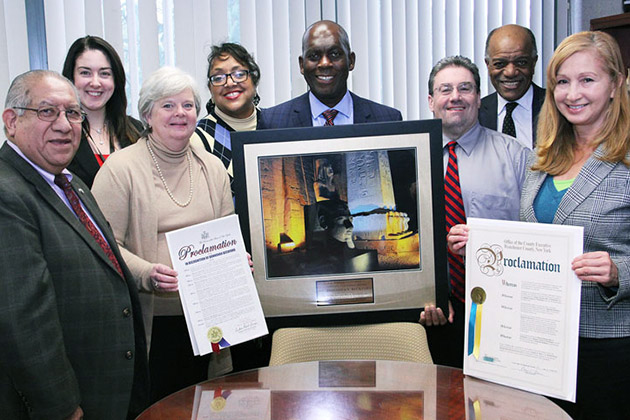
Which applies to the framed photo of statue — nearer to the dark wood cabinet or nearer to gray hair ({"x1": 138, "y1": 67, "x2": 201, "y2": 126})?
gray hair ({"x1": 138, "y1": 67, "x2": 201, "y2": 126})

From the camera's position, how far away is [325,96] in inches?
111

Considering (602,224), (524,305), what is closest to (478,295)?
(524,305)

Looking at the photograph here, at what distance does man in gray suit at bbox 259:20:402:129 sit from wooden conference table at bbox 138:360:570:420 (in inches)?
49.7

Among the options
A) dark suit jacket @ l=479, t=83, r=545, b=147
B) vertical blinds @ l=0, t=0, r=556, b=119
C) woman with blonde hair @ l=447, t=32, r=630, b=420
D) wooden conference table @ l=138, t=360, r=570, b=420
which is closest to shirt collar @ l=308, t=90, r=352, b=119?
dark suit jacket @ l=479, t=83, r=545, b=147

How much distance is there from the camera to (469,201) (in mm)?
2434

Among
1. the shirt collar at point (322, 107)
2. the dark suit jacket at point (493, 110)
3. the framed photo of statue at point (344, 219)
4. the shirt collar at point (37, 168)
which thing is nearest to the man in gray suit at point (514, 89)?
the dark suit jacket at point (493, 110)

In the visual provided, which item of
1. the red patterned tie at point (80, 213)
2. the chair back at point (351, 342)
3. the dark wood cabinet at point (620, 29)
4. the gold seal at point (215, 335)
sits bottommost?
the chair back at point (351, 342)

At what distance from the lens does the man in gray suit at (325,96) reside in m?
2.81

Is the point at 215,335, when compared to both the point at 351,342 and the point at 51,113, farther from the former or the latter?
the point at 51,113

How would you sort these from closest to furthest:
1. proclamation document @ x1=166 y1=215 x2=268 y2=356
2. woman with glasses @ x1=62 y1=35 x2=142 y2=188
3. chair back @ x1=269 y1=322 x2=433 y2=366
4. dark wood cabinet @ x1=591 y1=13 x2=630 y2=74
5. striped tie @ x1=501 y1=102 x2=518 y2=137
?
proclamation document @ x1=166 y1=215 x2=268 y2=356
chair back @ x1=269 y1=322 x2=433 y2=366
woman with glasses @ x1=62 y1=35 x2=142 y2=188
striped tie @ x1=501 y1=102 x2=518 y2=137
dark wood cabinet @ x1=591 y1=13 x2=630 y2=74

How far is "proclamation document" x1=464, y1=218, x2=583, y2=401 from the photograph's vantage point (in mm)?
1659

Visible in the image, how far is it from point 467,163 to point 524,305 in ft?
2.94

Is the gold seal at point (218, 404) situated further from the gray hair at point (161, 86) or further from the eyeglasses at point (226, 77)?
the eyeglasses at point (226, 77)

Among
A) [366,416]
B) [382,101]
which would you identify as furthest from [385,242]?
[382,101]
